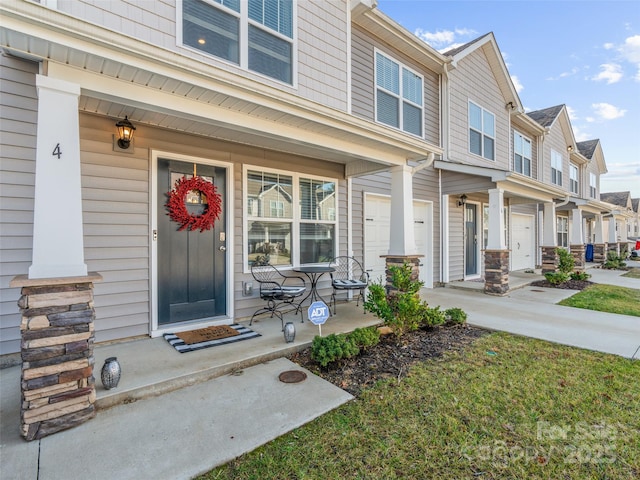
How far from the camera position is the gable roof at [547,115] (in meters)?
12.7

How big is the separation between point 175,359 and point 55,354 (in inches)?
44.3

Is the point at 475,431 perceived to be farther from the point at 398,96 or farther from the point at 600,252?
the point at 600,252

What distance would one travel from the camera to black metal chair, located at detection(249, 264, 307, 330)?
4242 millimetres

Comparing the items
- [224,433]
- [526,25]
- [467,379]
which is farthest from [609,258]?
[224,433]

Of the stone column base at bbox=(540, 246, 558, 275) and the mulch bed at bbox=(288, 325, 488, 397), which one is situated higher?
the stone column base at bbox=(540, 246, 558, 275)

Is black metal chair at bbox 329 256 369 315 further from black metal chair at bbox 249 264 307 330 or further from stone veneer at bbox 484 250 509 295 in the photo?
stone veneer at bbox 484 250 509 295

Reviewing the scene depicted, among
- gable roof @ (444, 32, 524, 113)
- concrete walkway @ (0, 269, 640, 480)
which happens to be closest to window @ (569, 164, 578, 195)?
gable roof @ (444, 32, 524, 113)

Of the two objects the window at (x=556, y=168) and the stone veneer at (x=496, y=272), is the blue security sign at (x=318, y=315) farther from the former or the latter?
the window at (x=556, y=168)

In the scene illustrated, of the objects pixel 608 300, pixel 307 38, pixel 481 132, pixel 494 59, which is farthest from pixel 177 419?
pixel 494 59

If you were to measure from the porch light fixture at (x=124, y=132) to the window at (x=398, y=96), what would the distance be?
14.8 ft

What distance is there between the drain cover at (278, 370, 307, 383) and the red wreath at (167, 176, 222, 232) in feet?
7.08

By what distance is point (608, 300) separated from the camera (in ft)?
21.0

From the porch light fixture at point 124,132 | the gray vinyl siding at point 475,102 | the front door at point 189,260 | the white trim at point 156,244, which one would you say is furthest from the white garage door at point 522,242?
the porch light fixture at point 124,132

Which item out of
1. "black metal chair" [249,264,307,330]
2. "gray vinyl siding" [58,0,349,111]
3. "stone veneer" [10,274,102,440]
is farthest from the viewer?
"black metal chair" [249,264,307,330]
